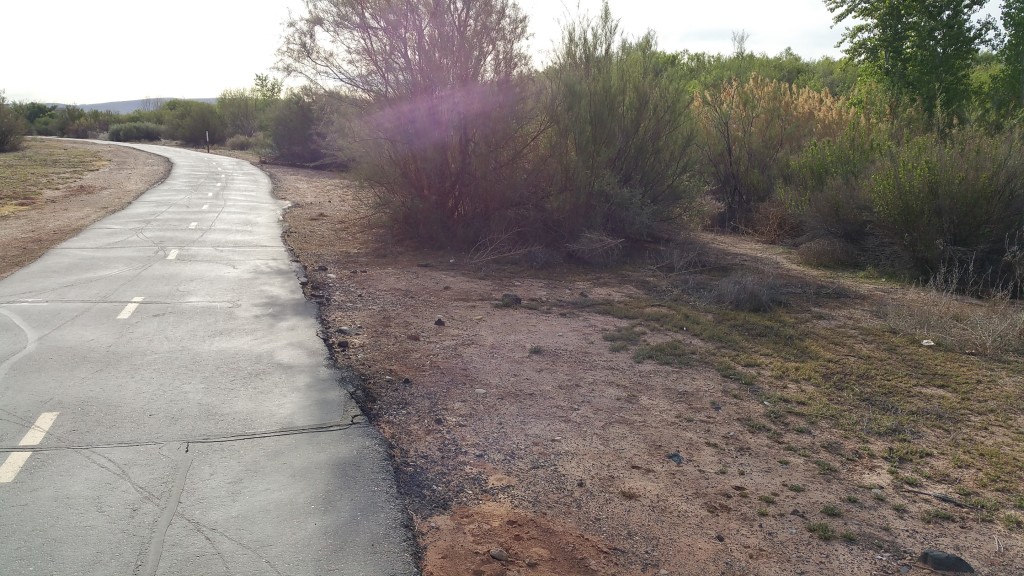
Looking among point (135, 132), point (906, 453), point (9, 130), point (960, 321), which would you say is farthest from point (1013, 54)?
point (135, 132)

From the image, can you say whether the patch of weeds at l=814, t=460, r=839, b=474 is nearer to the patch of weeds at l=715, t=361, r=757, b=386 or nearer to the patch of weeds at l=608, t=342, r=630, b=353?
the patch of weeds at l=715, t=361, r=757, b=386

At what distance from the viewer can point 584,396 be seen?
706 centimetres

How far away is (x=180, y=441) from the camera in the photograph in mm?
5688

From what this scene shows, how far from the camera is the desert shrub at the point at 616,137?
14.5 meters

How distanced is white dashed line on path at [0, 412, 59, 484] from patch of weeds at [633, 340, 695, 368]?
532cm

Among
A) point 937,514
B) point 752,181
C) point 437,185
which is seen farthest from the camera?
point 752,181

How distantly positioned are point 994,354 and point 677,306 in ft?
12.5

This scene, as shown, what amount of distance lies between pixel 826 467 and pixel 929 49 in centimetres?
1898

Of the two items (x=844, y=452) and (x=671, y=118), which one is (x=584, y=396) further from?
(x=671, y=118)

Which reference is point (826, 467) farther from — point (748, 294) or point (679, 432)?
point (748, 294)

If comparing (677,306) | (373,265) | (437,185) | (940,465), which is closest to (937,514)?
(940,465)

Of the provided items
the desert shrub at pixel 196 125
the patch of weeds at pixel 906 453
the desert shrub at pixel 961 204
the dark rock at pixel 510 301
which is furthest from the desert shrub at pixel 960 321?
the desert shrub at pixel 196 125

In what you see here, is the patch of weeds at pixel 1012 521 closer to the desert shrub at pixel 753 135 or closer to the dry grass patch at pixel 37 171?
the desert shrub at pixel 753 135

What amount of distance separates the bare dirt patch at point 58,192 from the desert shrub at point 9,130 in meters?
2.18
